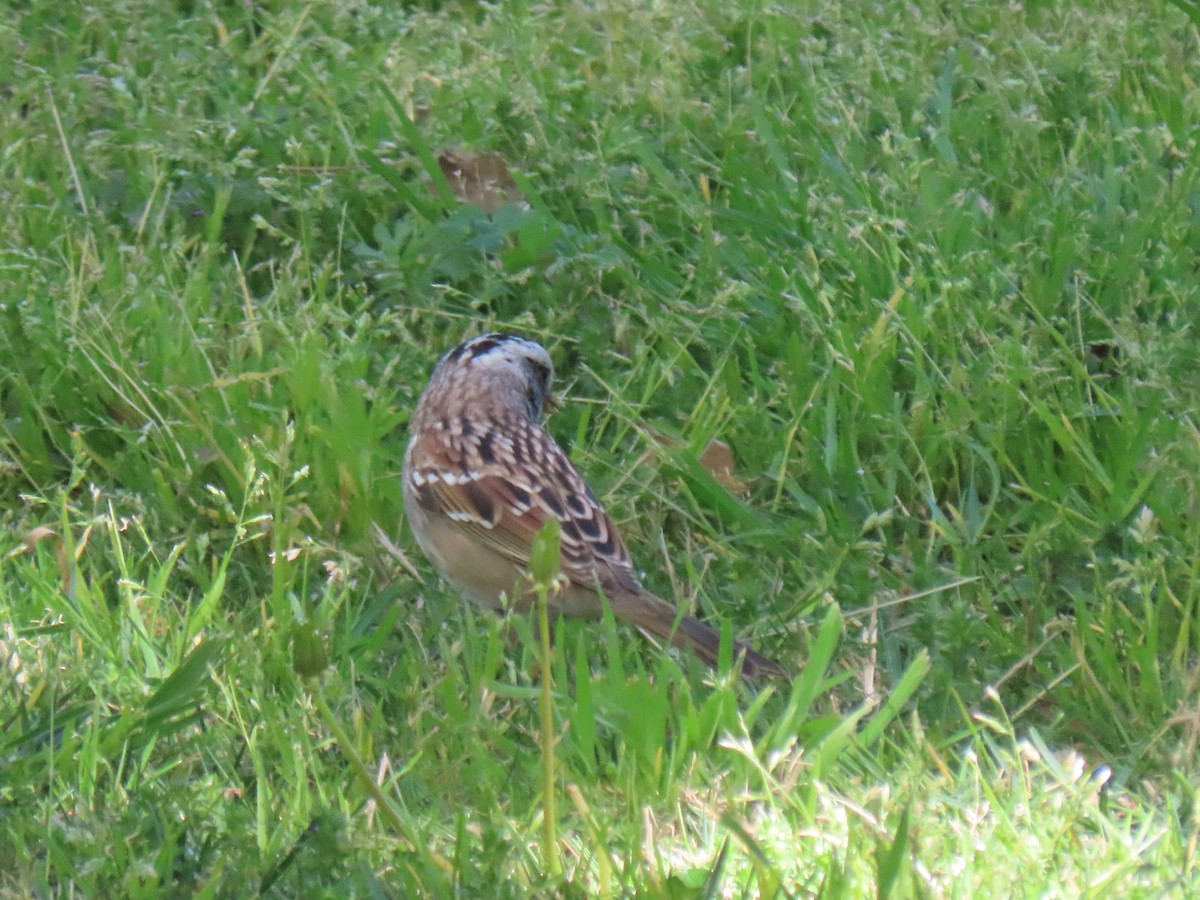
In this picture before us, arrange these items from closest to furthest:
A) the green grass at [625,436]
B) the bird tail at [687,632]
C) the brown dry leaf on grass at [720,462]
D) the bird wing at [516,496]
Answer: the green grass at [625,436] < the bird tail at [687,632] < the bird wing at [516,496] < the brown dry leaf on grass at [720,462]

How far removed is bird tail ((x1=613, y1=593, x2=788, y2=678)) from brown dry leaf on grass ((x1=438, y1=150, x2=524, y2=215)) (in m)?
2.30

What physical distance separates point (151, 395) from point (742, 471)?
1698mm

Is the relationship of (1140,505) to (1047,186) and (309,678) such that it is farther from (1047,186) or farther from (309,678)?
(309,678)

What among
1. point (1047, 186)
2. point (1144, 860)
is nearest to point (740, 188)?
point (1047, 186)

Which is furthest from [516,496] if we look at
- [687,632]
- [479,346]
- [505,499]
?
[687,632]

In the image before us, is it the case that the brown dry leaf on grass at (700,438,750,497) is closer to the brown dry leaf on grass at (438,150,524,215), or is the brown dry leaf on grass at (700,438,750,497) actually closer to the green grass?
the green grass

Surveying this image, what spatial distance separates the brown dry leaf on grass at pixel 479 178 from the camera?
621 centimetres

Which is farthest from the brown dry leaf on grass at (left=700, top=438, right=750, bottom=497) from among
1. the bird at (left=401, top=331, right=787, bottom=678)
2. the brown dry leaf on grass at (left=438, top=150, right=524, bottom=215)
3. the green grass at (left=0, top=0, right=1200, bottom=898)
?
the brown dry leaf on grass at (left=438, top=150, right=524, bottom=215)

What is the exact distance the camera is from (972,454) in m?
4.81

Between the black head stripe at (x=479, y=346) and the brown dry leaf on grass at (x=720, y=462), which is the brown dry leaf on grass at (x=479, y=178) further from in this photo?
the brown dry leaf on grass at (x=720, y=462)

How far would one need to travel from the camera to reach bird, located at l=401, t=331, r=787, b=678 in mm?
4398

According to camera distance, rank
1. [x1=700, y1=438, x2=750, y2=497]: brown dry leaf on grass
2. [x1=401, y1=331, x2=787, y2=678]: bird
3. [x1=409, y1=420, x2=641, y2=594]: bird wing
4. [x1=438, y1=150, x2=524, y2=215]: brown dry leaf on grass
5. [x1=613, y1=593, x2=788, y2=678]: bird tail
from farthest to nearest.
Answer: [x1=438, y1=150, x2=524, y2=215]: brown dry leaf on grass, [x1=700, y1=438, x2=750, y2=497]: brown dry leaf on grass, [x1=409, y1=420, x2=641, y2=594]: bird wing, [x1=401, y1=331, x2=787, y2=678]: bird, [x1=613, y1=593, x2=788, y2=678]: bird tail

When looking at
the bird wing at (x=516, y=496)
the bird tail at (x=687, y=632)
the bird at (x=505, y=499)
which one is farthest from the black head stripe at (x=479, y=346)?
the bird tail at (x=687, y=632)

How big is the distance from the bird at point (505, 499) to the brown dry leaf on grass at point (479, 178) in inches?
41.7
